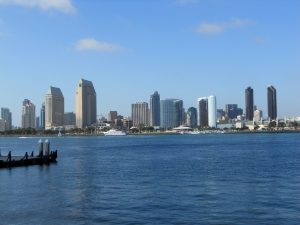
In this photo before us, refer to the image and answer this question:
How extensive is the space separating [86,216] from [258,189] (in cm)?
1715

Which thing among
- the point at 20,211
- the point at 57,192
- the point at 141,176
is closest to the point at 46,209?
the point at 20,211

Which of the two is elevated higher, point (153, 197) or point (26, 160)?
point (26, 160)

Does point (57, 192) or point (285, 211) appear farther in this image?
point (57, 192)

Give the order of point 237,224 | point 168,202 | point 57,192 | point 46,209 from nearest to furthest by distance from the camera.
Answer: point 237,224 → point 46,209 → point 168,202 → point 57,192

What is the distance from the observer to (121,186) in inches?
1834

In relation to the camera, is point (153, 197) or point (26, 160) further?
point (26, 160)

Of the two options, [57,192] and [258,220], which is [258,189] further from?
[57,192]

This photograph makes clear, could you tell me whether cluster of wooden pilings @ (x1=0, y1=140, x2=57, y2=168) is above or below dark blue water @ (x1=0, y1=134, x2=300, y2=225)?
above

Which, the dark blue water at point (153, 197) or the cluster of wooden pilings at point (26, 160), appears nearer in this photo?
the dark blue water at point (153, 197)

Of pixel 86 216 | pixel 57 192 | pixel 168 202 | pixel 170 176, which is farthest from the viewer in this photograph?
pixel 170 176

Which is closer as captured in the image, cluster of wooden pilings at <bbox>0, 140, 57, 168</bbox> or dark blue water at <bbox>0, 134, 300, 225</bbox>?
dark blue water at <bbox>0, 134, 300, 225</bbox>

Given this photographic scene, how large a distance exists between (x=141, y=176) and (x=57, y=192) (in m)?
14.2

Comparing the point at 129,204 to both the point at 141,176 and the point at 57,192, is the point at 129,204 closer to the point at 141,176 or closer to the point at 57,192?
the point at 57,192

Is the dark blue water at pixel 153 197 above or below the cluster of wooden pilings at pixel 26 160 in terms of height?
below
